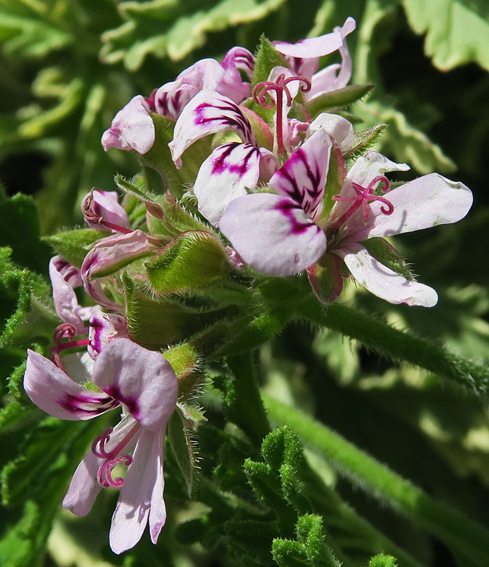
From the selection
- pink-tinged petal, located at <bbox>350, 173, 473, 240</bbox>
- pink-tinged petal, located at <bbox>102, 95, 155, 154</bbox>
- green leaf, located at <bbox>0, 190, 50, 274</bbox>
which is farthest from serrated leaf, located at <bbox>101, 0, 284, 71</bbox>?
pink-tinged petal, located at <bbox>350, 173, 473, 240</bbox>

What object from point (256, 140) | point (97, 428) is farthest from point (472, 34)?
point (97, 428)

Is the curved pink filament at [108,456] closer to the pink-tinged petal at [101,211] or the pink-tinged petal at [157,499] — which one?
the pink-tinged petal at [157,499]

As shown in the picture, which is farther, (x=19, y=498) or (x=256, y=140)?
(x=19, y=498)

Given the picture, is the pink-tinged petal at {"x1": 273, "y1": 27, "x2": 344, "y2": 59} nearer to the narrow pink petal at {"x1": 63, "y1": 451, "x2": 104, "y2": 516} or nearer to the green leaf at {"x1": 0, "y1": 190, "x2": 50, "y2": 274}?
the green leaf at {"x1": 0, "y1": 190, "x2": 50, "y2": 274}

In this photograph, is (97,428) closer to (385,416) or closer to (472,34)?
(385,416)

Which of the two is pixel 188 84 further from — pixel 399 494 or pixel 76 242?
pixel 399 494

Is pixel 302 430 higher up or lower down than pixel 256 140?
lower down

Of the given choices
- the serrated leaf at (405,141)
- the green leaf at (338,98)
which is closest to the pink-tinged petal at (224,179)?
the green leaf at (338,98)
